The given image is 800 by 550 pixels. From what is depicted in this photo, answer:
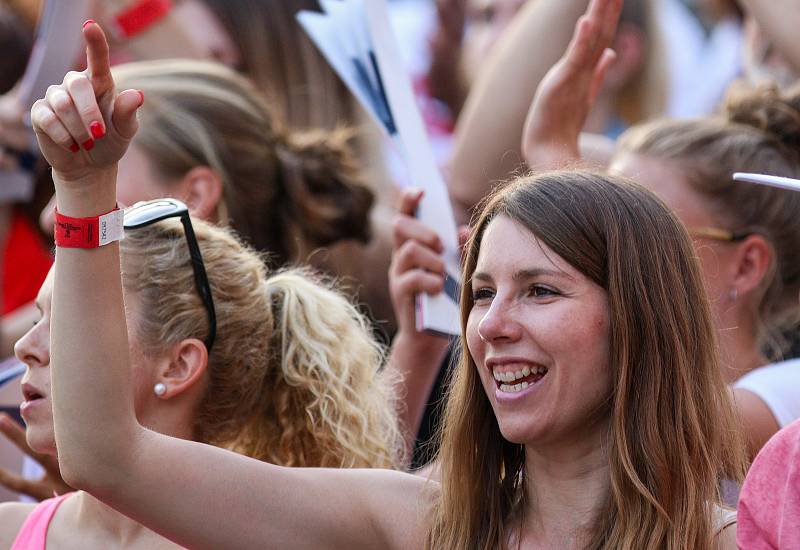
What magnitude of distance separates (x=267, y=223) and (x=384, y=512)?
4.89ft

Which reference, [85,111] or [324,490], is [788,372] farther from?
[85,111]

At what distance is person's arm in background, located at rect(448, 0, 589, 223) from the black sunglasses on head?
3.93ft

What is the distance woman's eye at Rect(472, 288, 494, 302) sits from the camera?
6.86ft

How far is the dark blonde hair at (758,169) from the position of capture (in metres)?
3.07

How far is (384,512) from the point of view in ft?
6.93

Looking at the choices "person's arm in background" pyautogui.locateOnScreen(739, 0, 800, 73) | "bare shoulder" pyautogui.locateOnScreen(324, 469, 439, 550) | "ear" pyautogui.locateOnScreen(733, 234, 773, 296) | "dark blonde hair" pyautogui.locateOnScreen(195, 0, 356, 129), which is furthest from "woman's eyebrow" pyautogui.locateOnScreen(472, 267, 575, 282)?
"dark blonde hair" pyautogui.locateOnScreen(195, 0, 356, 129)

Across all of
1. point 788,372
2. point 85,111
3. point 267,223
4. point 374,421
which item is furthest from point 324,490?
point 267,223

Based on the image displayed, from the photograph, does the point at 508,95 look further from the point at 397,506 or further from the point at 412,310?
the point at 397,506

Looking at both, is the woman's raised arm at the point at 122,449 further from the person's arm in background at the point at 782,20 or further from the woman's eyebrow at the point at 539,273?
the person's arm in background at the point at 782,20

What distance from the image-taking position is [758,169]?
3109mm

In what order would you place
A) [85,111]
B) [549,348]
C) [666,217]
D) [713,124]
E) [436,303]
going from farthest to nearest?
[713,124] → [436,303] → [666,217] → [549,348] → [85,111]

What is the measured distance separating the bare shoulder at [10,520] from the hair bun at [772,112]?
6.59 ft

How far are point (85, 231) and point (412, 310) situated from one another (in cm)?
122

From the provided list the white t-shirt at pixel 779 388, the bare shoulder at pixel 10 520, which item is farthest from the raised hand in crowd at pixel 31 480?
the white t-shirt at pixel 779 388
